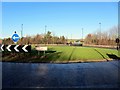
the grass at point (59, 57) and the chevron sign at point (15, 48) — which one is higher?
the chevron sign at point (15, 48)

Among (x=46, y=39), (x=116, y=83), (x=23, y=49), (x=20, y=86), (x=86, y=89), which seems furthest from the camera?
(x=46, y=39)

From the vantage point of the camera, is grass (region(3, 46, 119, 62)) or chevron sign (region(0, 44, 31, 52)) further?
grass (region(3, 46, 119, 62))

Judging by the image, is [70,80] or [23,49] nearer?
[70,80]

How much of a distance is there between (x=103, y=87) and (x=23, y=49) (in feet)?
30.5

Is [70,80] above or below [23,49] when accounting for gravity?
below

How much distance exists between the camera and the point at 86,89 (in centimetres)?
791

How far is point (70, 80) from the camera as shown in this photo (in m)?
9.70

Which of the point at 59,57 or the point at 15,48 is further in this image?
the point at 59,57

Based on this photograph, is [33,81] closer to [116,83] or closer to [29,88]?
[29,88]

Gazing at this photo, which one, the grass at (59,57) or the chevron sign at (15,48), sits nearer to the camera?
the chevron sign at (15,48)

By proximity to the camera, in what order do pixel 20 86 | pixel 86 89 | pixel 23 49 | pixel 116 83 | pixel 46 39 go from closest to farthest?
1. pixel 86 89
2. pixel 20 86
3. pixel 116 83
4. pixel 23 49
5. pixel 46 39

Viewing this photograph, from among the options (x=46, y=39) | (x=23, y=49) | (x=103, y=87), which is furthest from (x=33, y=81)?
(x=46, y=39)

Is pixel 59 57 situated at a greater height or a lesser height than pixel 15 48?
lesser

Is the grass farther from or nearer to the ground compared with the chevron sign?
nearer to the ground
